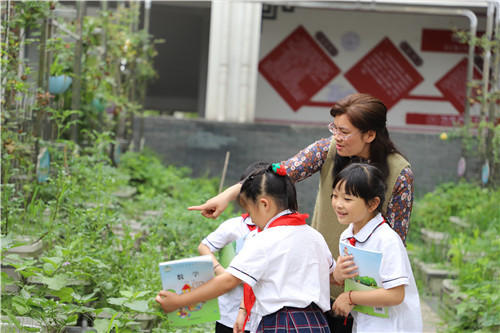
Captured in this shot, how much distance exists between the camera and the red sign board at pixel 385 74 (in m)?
11.6

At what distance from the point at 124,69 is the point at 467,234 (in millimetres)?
4626

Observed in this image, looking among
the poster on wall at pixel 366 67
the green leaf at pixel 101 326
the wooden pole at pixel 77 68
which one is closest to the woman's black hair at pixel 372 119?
the green leaf at pixel 101 326

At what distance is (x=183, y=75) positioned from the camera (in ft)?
48.2

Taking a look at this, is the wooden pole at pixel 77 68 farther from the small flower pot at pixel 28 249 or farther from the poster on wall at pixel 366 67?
the poster on wall at pixel 366 67

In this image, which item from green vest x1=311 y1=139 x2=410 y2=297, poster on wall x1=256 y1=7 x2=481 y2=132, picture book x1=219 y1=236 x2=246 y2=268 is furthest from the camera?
poster on wall x1=256 y1=7 x2=481 y2=132

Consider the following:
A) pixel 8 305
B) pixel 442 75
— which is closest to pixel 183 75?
pixel 442 75

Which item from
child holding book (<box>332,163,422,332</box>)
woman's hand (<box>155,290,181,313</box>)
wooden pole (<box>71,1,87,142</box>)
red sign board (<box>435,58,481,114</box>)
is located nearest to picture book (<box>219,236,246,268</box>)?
child holding book (<box>332,163,422,332</box>)

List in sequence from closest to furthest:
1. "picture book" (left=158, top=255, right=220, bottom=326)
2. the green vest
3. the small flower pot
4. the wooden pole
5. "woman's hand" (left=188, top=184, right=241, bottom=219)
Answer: "picture book" (left=158, top=255, right=220, bottom=326), "woman's hand" (left=188, top=184, right=241, bottom=219), the green vest, the small flower pot, the wooden pole

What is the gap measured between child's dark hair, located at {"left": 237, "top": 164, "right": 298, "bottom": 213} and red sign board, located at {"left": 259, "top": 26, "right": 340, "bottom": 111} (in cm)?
936

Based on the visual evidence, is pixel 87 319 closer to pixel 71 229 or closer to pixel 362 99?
pixel 71 229

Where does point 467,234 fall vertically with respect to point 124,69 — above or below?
below

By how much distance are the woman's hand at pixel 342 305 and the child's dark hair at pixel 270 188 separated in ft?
1.14

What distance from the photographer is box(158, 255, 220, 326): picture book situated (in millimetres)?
2100

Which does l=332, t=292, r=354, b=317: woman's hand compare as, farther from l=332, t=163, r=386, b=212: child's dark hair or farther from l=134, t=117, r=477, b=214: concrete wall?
l=134, t=117, r=477, b=214: concrete wall
